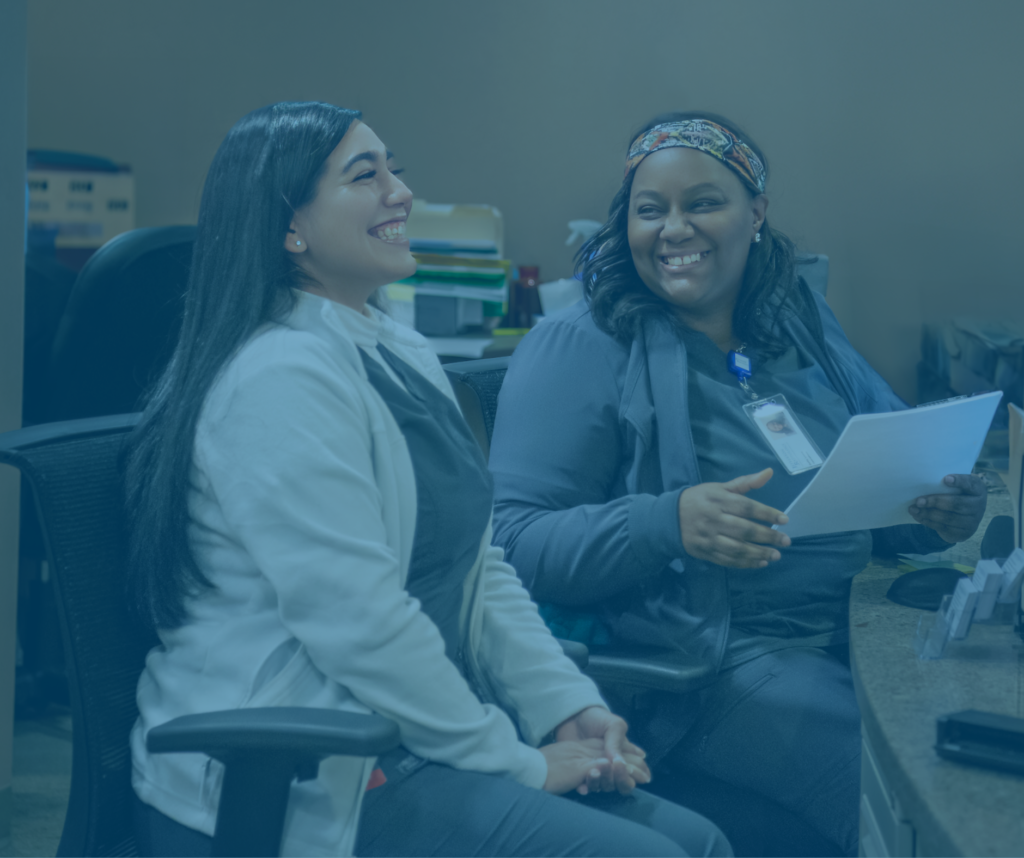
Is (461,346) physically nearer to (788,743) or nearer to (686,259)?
(686,259)

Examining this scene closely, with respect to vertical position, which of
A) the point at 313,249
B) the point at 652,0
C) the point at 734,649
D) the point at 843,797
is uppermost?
the point at 652,0

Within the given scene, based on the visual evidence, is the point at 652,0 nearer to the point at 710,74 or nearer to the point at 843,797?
the point at 710,74

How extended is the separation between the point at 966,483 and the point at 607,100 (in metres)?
2.04

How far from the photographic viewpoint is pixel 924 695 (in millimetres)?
900

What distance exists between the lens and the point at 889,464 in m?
1.16

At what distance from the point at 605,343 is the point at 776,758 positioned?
0.60 metres

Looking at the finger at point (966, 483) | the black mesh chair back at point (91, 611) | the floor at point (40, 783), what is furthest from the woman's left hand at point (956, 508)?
the floor at point (40, 783)

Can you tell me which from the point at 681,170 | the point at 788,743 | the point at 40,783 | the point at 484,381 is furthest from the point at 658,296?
the point at 40,783

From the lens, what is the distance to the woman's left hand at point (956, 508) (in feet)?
4.18

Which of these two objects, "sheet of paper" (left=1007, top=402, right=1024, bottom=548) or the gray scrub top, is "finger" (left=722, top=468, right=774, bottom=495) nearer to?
the gray scrub top

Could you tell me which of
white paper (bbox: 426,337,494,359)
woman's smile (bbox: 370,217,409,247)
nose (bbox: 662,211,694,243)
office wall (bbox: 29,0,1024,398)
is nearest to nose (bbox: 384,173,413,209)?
woman's smile (bbox: 370,217,409,247)

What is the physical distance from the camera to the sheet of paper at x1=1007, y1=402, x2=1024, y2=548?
1.05m

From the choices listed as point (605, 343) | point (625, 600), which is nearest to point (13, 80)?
point (605, 343)

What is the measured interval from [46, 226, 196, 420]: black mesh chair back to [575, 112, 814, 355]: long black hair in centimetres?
86
